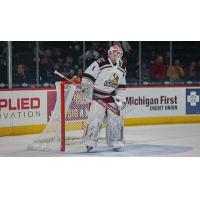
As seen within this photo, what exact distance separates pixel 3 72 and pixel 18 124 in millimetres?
971

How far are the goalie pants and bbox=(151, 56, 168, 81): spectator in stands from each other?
412cm

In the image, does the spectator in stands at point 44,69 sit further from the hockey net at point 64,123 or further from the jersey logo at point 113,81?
the jersey logo at point 113,81

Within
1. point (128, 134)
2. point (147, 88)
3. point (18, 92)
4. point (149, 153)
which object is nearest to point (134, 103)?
point (147, 88)

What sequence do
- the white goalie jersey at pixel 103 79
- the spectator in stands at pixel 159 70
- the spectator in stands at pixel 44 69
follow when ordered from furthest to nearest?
the spectator in stands at pixel 159 70, the spectator in stands at pixel 44 69, the white goalie jersey at pixel 103 79

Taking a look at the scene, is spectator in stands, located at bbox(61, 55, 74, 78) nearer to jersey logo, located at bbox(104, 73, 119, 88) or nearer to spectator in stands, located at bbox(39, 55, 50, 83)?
spectator in stands, located at bbox(39, 55, 50, 83)

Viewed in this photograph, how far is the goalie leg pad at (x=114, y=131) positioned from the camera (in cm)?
1085

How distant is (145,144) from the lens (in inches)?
462

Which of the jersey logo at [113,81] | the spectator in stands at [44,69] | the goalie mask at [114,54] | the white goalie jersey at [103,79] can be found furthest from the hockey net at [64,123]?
the spectator in stands at [44,69]

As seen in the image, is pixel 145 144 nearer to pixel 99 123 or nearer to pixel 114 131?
pixel 114 131

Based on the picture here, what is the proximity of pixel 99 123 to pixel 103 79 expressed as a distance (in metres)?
0.65

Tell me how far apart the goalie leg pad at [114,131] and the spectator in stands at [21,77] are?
269cm

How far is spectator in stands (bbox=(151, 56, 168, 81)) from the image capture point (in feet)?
49.0

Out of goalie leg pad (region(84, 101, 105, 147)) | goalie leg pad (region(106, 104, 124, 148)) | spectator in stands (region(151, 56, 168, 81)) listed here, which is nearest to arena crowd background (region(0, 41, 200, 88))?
spectator in stands (region(151, 56, 168, 81))

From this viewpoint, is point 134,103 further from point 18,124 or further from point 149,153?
point 149,153
